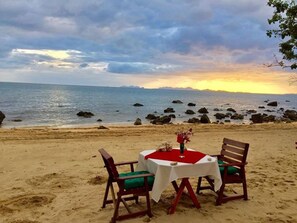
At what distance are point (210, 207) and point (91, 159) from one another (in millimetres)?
5196

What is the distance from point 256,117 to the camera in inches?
1380

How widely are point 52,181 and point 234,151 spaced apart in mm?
4362

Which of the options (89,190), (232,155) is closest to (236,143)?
(232,155)

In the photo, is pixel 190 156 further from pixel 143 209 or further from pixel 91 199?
pixel 91 199

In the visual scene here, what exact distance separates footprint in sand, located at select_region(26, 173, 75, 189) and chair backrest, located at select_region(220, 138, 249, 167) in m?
3.62

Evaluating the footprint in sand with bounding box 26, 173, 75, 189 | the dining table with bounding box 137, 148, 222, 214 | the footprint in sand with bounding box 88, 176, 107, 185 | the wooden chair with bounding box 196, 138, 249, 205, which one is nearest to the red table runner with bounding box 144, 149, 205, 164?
the dining table with bounding box 137, 148, 222, 214

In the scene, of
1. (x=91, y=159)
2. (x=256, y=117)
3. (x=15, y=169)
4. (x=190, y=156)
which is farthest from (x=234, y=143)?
(x=256, y=117)

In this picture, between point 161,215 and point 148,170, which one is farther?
point 148,170

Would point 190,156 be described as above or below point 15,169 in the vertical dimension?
above

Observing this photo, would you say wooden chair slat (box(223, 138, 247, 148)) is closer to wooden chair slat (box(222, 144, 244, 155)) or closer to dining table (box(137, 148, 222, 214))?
wooden chair slat (box(222, 144, 244, 155))

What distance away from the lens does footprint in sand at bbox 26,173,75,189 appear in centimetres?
731

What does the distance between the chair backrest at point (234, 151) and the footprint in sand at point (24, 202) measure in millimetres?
3771

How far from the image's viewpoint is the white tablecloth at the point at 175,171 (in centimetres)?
535

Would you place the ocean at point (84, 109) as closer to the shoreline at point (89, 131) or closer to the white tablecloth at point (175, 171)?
the shoreline at point (89, 131)
